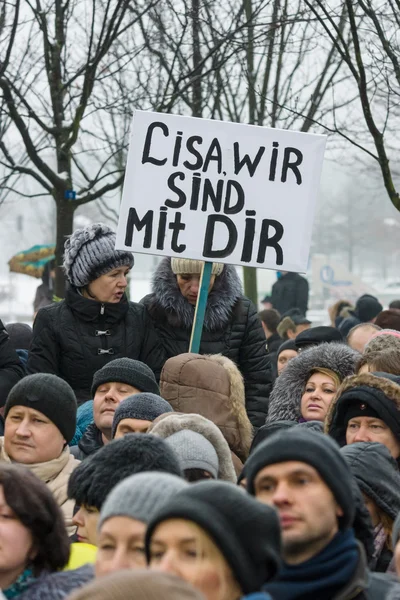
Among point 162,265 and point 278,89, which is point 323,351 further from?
point 278,89

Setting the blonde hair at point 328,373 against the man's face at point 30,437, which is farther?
the blonde hair at point 328,373

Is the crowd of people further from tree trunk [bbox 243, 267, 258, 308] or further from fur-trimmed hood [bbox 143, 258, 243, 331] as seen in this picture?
tree trunk [bbox 243, 267, 258, 308]

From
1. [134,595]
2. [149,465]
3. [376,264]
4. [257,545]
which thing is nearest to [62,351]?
[149,465]

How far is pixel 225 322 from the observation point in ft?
25.1

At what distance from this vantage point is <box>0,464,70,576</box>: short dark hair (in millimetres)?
4059

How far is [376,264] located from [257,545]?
9883 centimetres

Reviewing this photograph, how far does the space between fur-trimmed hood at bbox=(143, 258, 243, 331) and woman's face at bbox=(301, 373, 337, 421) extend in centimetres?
87

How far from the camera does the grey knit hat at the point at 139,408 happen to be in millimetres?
5766

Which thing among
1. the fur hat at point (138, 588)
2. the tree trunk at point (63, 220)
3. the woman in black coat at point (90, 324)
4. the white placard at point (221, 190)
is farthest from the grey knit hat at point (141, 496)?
the tree trunk at point (63, 220)

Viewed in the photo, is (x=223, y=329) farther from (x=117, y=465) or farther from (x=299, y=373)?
(x=117, y=465)

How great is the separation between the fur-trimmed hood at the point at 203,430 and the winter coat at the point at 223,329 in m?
2.26

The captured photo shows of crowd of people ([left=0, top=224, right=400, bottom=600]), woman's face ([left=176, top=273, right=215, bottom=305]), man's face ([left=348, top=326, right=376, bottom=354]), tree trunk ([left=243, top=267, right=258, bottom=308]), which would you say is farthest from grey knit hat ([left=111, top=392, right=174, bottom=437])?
tree trunk ([left=243, top=267, right=258, bottom=308])

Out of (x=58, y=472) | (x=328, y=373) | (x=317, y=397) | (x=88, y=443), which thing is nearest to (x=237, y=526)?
(x=58, y=472)

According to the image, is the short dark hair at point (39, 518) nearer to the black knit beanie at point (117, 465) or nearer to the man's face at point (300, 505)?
the black knit beanie at point (117, 465)
